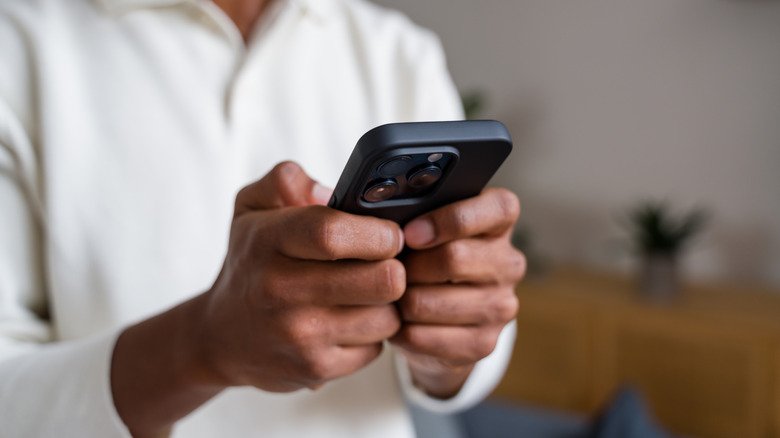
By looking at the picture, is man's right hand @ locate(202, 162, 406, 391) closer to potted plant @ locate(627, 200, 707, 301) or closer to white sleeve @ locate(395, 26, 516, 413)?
white sleeve @ locate(395, 26, 516, 413)

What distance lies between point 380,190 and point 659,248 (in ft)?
5.21

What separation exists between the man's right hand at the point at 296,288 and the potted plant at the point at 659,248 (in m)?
1.51

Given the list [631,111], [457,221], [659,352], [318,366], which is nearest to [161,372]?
[318,366]

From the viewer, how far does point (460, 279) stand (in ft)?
1.24

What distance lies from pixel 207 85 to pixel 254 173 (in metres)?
0.09

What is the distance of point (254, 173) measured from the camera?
22.0 inches

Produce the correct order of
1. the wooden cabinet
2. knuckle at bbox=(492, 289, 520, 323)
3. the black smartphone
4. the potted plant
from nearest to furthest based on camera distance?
1. the black smartphone
2. knuckle at bbox=(492, 289, 520, 323)
3. the wooden cabinet
4. the potted plant

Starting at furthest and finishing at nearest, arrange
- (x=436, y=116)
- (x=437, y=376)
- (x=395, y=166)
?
1. (x=436, y=116)
2. (x=437, y=376)
3. (x=395, y=166)

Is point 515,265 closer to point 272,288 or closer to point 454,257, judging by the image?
point 454,257

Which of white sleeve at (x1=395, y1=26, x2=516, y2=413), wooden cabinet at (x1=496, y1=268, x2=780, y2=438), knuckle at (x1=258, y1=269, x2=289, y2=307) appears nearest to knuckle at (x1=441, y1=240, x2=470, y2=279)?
knuckle at (x1=258, y1=269, x2=289, y2=307)

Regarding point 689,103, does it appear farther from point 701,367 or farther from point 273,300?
point 273,300

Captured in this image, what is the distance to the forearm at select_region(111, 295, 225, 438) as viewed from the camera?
374 millimetres

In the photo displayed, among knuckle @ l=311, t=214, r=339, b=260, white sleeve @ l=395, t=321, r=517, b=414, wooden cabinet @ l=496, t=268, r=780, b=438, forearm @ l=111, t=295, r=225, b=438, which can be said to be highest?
knuckle @ l=311, t=214, r=339, b=260

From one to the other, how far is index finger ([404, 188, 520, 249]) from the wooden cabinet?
1437 millimetres
